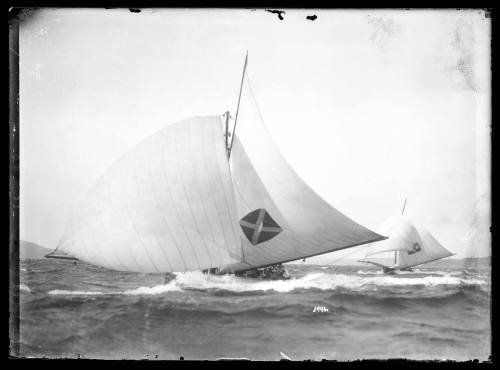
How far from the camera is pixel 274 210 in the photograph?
5324 mm

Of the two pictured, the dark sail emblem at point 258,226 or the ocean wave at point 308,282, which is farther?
the dark sail emblem at point 258,226

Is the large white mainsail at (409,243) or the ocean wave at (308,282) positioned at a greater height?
the large white mainsail at (409,243)

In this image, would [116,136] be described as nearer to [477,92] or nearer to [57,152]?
[57,152]

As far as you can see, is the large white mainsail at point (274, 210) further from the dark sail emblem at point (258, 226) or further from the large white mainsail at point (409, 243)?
the large white mainsail at point (409, 243)

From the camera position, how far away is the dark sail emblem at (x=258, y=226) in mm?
5105

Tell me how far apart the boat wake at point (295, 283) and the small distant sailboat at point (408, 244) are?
16 centimetres

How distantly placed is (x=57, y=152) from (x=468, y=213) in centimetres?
396

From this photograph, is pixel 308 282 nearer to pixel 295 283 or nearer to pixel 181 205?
pixel 295 283

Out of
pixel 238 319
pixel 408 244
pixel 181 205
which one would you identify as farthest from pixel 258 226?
pixel 408 244

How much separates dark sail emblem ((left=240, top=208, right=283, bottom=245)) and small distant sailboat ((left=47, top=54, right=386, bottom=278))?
0.10 ft

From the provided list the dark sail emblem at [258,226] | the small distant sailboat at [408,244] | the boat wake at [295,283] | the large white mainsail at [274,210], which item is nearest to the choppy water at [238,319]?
the boat wake at [295,283]

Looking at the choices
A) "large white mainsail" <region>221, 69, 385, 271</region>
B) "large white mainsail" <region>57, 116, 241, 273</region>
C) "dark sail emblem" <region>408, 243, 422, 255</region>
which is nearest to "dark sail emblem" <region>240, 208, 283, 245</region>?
"large white mainsail" <region>221, 69, 385, 271</region>

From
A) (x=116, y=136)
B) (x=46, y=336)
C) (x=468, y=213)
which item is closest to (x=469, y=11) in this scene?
(x=468, y=213)

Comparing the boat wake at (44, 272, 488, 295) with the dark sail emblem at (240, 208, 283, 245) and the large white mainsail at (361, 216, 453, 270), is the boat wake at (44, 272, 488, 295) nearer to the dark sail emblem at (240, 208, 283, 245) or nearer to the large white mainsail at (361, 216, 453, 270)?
the large white mainsail at (361, 216, 453, 270)
